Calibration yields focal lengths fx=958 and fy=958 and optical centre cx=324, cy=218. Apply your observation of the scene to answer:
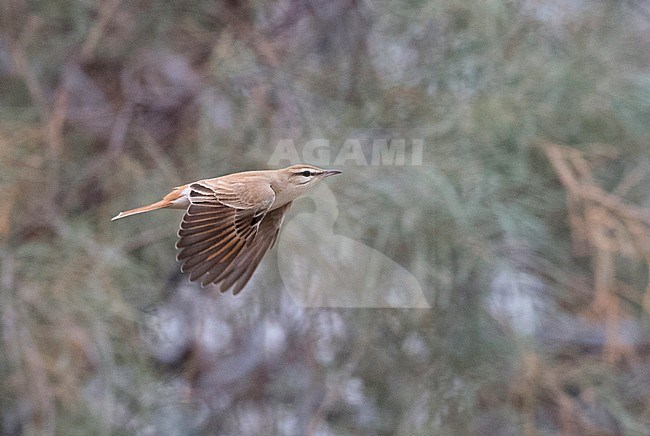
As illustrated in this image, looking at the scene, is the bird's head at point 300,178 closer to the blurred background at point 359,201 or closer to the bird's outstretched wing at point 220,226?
the bird's outstretched wing at point 220,226

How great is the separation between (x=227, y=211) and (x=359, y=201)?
49.0 inches

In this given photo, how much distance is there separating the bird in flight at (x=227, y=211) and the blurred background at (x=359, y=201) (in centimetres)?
117

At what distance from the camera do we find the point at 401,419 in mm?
1979

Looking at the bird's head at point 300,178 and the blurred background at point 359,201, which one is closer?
the bird's head at point 300,178

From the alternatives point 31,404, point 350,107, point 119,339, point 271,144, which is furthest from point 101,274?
point 350,107

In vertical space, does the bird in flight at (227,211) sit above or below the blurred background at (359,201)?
above

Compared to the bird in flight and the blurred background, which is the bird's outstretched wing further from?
the blurred background

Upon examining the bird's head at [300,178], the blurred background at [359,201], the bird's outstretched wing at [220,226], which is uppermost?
the bird's head at [300,178]

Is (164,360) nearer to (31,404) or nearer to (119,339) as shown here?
(119,339)

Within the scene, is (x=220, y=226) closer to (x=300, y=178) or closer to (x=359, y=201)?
(x=300, y=178)

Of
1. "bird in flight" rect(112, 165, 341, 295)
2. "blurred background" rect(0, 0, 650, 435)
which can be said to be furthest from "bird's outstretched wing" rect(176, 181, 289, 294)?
"blurred background" rect(0, 0, 650, 435)

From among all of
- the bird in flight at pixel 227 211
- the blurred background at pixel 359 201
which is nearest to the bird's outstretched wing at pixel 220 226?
the bird in flight at pixel 227 211

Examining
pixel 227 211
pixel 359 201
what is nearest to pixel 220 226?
pixel 227 211

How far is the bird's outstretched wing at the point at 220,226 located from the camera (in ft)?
1.54
